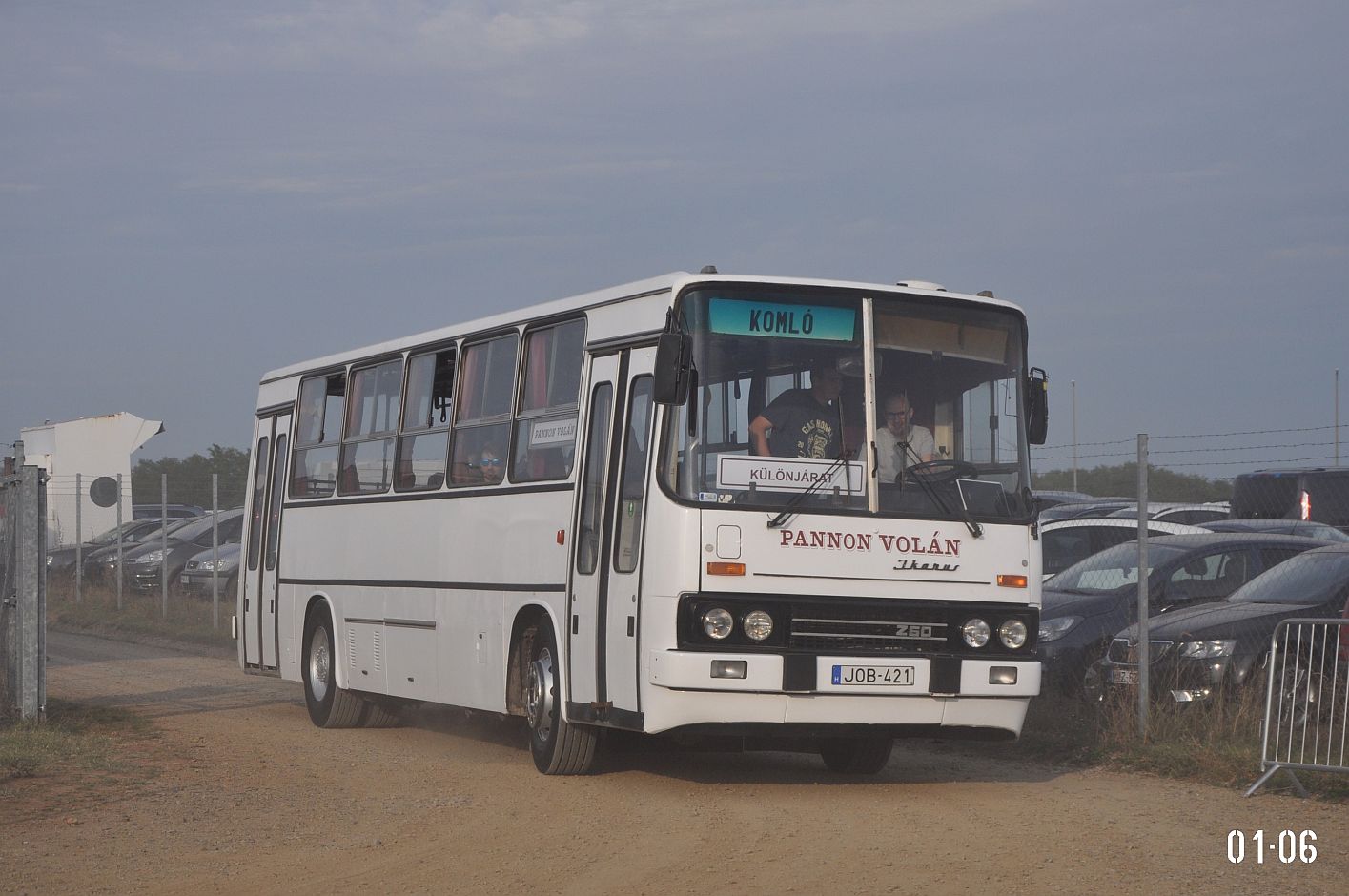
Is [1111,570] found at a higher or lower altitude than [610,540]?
lower

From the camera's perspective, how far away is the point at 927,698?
1049cm

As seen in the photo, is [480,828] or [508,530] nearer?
[480,828]

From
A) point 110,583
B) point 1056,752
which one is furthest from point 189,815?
point 110,583

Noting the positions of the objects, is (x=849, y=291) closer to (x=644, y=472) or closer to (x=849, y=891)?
(x=644, y=472)

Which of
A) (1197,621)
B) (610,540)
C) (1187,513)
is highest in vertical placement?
(1187,513)

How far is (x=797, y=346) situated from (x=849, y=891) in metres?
3.89

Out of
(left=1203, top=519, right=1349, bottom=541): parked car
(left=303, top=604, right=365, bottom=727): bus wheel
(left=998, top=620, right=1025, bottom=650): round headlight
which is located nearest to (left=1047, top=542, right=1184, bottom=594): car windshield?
(left=1203, top=519, right=1349, bottom=541): parked car

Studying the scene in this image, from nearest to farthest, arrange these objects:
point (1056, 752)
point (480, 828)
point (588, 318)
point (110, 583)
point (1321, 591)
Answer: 1. point (480, 828)
2. point (588, 318)
3. point (1056, 752)
4. point (1321, 591)
5. point (110, 583)

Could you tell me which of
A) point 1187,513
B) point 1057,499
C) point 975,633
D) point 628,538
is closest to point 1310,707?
point 975,633

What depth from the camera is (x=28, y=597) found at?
1371 cm

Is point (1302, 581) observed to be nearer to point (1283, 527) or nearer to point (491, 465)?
point (1283, 527)

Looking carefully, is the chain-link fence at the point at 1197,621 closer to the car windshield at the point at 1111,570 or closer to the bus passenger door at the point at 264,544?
the car windshield at the point at 1111,570

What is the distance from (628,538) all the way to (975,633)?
2.18m

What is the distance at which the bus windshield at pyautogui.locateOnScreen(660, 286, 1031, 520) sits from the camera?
→ 10.3 m
